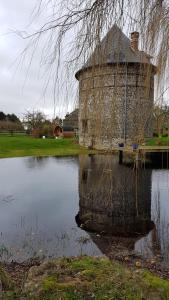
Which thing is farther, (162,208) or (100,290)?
(162,208)

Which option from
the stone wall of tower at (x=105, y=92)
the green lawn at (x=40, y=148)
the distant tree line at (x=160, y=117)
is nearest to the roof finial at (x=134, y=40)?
the stone wall of tower at (x=105, y=92)

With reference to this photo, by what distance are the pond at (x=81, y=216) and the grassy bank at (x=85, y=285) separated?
76 cm

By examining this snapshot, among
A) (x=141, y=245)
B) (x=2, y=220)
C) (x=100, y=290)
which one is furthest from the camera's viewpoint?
(x=2, y=220)

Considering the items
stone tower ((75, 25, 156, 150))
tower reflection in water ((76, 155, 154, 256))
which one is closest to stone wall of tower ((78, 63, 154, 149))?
stone tower ((75, 25, 156, 150))

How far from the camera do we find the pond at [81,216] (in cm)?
420

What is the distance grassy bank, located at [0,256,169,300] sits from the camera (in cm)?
216

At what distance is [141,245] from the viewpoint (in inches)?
172

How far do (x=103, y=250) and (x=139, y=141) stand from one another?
2261 mm

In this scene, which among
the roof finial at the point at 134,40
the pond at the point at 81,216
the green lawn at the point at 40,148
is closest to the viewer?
the roof finial at the point at 134,40

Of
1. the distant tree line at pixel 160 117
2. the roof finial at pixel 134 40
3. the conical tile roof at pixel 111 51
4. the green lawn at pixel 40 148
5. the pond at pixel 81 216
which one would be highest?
the roof finial at pixel 134 40

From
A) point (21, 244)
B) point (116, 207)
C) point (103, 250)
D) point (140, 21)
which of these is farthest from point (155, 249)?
point (140, 21)

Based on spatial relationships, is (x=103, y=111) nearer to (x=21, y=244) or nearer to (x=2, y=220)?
(x=21, y=244)

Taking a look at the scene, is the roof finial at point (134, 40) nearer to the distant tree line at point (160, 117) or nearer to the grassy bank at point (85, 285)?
the distant tree line at point (160, 117)

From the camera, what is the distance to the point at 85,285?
2.27m
